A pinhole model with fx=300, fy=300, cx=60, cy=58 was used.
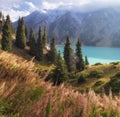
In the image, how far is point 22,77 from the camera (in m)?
7.29

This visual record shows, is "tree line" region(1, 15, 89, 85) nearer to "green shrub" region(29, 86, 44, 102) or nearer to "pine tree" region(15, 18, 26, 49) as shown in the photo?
"pine tree" region(15, 18, 26, 49)

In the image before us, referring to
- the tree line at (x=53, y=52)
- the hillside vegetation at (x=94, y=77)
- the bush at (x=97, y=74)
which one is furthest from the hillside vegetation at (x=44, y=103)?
the bush at (x=97, y=74)

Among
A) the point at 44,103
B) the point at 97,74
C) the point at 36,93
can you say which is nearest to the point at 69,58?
the point at 97,74

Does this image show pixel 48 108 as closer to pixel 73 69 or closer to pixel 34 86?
pixel 34 86

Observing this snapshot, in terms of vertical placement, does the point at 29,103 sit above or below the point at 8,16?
below

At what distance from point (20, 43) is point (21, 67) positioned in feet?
441

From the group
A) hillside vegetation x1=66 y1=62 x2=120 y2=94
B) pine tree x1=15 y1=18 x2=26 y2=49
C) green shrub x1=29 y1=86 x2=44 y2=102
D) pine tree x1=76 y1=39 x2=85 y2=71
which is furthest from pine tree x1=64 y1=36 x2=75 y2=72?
green shrub x1=29 y1=86 x2=44 y2=102

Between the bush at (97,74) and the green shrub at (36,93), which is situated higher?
the green shrub at (36,93)

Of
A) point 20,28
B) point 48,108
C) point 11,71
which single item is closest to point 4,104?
point 48,108

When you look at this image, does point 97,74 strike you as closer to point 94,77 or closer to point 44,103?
point 94,77

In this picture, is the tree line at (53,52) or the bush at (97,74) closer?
→ the bush at (97,74)

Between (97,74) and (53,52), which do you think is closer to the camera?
(97,74)

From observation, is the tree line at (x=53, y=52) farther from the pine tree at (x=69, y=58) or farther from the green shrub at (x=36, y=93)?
the green shrub at (x=36, y=93)

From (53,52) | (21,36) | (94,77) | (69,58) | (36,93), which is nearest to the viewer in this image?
(36,93)
